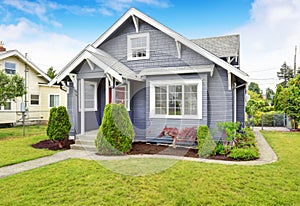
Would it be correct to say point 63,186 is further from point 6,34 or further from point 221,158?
point 6,34

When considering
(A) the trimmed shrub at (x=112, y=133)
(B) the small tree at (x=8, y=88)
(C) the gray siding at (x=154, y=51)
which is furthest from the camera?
(B) the small tree at (x=8, y=88)

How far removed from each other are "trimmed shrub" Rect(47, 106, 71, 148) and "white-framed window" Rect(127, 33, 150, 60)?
415cm

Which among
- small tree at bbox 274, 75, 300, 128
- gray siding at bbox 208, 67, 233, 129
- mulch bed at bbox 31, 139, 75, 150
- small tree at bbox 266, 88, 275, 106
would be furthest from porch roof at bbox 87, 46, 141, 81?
small tree at bbox 266, 88, 275, 106

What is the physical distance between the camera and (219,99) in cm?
927

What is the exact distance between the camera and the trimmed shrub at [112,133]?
7992mm

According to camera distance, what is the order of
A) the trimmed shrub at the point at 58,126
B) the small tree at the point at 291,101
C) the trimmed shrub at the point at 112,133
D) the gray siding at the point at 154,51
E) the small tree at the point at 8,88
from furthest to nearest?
1. the small tree at the point at 291,101
2. the small tree at the point at 8,88
3. the gray siding at the point at 154,51
4. the trimmed shrub at the point at 58,126
5. the trimmed shrub at the point at 112,133

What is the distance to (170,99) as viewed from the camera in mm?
9680

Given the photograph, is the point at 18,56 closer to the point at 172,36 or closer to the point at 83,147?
the point at 83,147

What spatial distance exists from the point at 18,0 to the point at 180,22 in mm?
9687

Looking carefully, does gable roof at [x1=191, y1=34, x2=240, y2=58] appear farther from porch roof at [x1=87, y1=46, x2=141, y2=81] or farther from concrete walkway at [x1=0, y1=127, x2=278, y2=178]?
concrete walkway at [x1=0, y1=127, x2=278, y2=178]

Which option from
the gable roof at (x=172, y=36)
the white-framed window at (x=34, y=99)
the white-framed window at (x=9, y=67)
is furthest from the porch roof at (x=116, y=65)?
the white-framed window at (x=34, y=99)

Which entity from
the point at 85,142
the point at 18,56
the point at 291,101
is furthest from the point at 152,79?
the point at 18,56

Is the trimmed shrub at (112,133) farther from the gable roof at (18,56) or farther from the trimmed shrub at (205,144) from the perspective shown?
the gable roof at (18,56)

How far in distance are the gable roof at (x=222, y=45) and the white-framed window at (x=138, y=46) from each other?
10.5 ft
